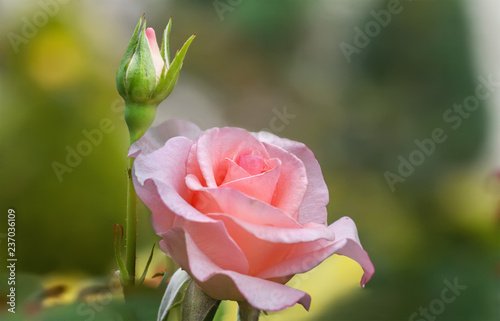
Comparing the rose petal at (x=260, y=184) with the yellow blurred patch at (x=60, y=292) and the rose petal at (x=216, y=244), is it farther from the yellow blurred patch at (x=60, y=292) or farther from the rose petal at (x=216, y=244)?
the yellow blurred patch at (x=60, y=292)

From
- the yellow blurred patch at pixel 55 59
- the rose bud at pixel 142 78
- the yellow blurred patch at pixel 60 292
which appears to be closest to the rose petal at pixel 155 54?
the rose bud at pixel 142 78

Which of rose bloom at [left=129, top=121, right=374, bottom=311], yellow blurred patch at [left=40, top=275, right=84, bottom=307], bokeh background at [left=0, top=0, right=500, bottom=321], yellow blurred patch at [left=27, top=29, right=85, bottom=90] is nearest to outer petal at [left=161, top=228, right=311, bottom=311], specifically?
rose bloom at [left=129, top=121, right=374, bottom=311]

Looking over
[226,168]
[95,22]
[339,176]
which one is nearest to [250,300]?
[226,168]

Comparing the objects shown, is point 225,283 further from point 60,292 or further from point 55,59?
point 55,59

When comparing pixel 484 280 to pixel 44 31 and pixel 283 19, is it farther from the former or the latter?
pixel 44 31

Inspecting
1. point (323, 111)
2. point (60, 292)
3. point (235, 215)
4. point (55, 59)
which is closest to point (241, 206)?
point (235, 215)
